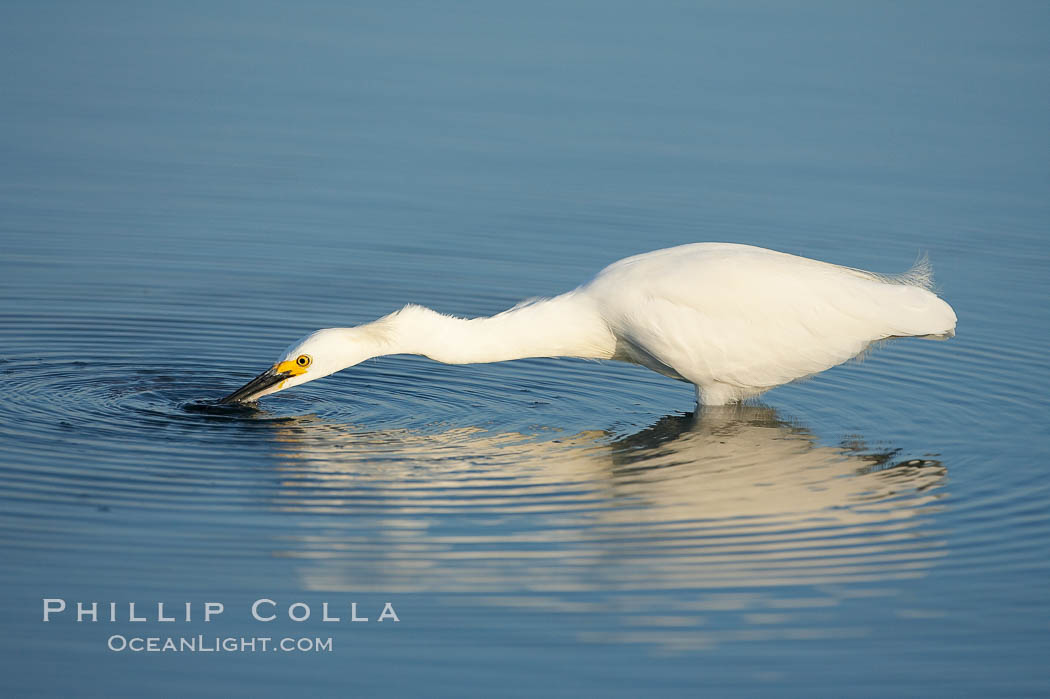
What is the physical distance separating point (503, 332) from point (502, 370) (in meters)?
1.44

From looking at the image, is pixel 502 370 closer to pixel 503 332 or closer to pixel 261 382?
pixel 503 332

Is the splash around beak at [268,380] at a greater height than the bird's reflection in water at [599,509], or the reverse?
the splash around beak at [268,380]

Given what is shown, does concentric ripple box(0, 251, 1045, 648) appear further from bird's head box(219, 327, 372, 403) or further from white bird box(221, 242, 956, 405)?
white bird box(221, 242, 956, 405)

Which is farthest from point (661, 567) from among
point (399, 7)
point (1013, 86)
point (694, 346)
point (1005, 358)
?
point (399, 7)

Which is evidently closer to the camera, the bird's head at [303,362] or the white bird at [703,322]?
the bird's head at [303,362]

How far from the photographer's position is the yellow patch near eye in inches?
583

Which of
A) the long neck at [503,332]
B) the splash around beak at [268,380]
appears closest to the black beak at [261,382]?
the splash around beak at [268,380]

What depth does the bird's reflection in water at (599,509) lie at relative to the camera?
11.4 metres

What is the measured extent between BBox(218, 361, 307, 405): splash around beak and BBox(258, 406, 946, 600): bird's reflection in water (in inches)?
16.7

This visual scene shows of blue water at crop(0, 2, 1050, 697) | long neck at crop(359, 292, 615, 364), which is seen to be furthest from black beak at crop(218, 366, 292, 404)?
long neck at crop(359, 292, 615, 364)

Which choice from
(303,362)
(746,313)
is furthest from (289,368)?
(746,313)

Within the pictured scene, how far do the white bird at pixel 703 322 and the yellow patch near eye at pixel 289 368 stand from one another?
244mm

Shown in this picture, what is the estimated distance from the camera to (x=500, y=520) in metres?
12.3

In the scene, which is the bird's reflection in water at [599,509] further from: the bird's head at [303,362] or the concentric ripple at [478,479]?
the bird's head at [303,362]
